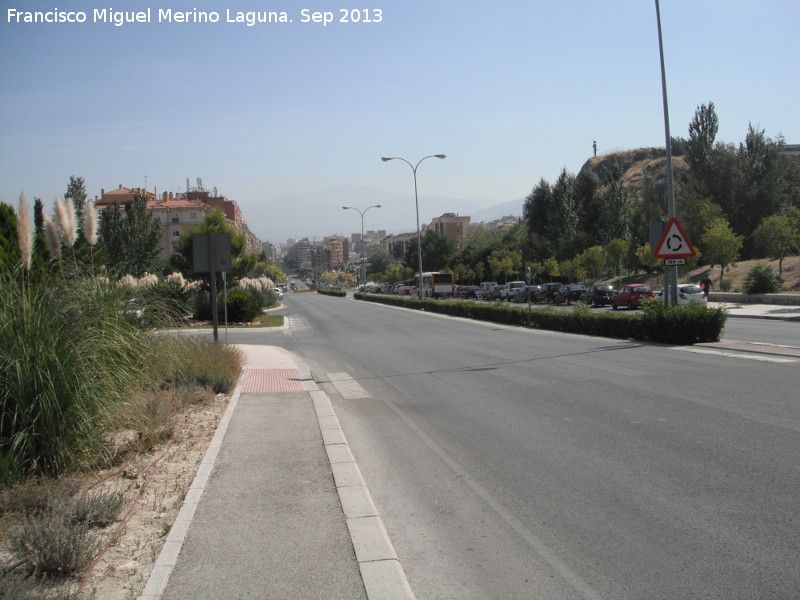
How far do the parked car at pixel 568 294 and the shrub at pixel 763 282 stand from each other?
474 inches

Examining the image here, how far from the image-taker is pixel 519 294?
54.9 meters

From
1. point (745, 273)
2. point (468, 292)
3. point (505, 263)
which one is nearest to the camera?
point (745, 273)

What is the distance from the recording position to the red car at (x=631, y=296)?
36938mm

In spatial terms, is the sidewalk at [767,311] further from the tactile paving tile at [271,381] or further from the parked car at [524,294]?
the parked car at [524,294]

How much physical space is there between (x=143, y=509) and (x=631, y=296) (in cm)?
3552

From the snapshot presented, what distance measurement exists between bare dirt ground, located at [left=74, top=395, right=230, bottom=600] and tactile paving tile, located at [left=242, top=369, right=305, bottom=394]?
10.6 feet

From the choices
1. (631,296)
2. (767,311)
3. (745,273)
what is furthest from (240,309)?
(745,273)

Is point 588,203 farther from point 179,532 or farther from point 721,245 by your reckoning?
point 179,532

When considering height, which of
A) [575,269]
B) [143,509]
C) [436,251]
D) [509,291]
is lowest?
[509,291]

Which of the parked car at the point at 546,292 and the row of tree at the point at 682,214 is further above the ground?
the row of tree at the point at 682,214

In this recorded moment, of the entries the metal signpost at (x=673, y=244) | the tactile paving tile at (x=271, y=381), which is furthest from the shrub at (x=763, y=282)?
the tactile paving tile at (x=271, y=381)

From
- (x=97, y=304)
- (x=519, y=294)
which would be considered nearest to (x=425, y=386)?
(x=97, y=304)

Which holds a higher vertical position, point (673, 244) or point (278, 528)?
point (673, 244)

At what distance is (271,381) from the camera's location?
1299 cm
